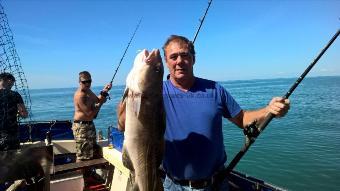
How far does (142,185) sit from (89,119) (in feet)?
20.9

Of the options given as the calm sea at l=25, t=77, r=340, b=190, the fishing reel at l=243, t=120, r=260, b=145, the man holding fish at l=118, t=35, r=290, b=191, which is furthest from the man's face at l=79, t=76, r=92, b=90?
the calm sea at l=25, t=77, r=340, b=190

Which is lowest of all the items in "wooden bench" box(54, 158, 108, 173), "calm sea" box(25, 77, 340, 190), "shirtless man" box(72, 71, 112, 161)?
"calm sea" box(25, 77, 340, 190)

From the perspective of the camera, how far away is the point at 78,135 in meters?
8.80

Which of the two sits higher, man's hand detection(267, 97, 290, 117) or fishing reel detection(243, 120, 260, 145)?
man's hand detection(267, 97, 290, 117)

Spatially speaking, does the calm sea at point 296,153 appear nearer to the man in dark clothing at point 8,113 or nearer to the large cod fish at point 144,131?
the man in dark clothing at point 8,113

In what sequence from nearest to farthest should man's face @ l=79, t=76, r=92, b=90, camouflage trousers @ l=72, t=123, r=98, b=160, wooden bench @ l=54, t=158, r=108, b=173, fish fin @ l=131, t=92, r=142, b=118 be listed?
1. fish fin @ l=131, t=92, r=142, b=118
2. wooden bench @ l=54, t=158, r=108, b=173
3. camouflage trousers @ l=72, t=123, r=98, b=160
4. man's face @ l=79, t=76, r=92, b=90

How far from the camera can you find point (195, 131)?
139 inches

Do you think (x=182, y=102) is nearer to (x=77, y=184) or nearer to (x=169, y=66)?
(x=169, y=66)

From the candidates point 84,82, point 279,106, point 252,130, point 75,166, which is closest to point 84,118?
point 84,82

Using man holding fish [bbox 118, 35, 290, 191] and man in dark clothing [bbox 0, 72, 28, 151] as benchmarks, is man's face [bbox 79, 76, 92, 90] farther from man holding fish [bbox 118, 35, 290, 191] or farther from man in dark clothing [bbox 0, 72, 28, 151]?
man holding fish [bbox 118, 35, 290, 191]

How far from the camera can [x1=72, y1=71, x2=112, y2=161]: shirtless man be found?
865 centimetres

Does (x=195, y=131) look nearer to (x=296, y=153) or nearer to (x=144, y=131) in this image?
(x=144, y=131)

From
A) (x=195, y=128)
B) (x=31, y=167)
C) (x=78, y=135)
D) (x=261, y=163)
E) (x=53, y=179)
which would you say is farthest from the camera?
(x=261, y=163)

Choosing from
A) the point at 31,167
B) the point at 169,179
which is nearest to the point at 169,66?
the point at 169,179
